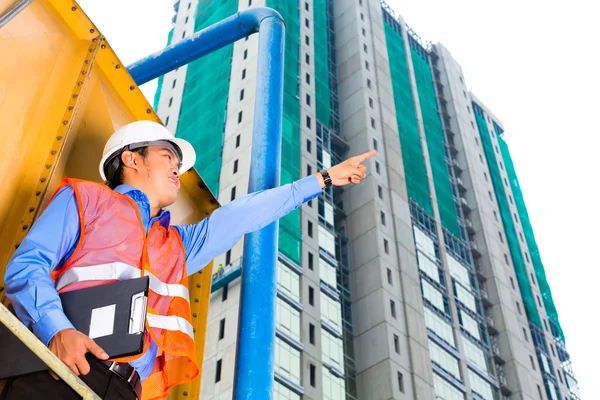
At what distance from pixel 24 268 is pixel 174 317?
2.02 feet

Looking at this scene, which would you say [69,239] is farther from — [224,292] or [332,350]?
[332,350]

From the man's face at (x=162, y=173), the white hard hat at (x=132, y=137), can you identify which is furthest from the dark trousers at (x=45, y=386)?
the white hard hat at (x=132, y=137)

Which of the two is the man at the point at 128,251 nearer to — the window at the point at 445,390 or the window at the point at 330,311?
the window at the point at 330,311

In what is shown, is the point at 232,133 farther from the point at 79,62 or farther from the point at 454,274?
the point at 79,62

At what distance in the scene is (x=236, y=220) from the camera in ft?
12.4

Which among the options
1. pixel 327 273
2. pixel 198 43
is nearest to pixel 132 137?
pixel 198 43

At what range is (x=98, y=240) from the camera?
2959 mm

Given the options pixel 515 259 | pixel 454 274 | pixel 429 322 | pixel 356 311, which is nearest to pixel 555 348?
pixel 515 259

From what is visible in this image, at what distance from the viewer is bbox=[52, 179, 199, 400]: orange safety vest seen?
2.84 meters

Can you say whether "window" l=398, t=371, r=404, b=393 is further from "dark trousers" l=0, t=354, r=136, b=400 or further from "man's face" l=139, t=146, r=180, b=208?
"dark trousers" l=0, t=354, r=136, b=400

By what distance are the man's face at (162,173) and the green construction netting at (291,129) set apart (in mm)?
31010

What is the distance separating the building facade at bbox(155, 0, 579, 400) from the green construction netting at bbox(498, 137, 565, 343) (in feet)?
0.54

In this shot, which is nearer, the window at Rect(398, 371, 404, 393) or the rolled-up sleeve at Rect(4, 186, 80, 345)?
the rolled-up sleeve at Rect(4, 186, 80, 345)

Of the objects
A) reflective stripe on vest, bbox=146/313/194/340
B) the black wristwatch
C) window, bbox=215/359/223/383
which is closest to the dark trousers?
reflective stripe on vest, bbox=146/313/194/340
